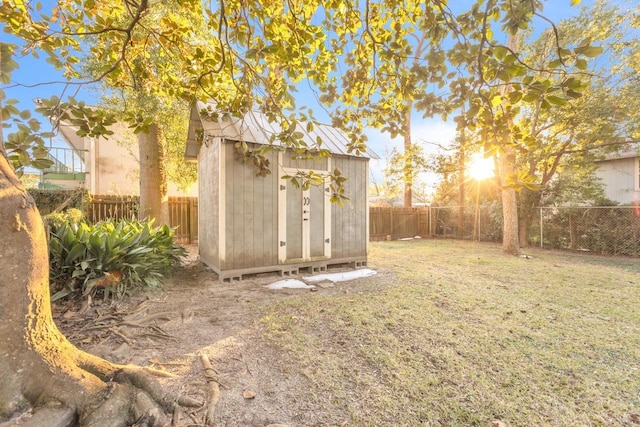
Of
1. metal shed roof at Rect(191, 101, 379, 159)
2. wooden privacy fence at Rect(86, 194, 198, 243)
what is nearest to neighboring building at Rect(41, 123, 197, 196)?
wooden privacy fence at Rect(86, 194, 198, 243)

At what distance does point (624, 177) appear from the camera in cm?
1212

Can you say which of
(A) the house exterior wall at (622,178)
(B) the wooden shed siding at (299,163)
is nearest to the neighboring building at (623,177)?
(A) the house exterior wall at (622,178)

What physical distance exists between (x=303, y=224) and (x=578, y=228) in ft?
27.6

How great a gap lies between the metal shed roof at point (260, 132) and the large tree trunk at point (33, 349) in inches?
99.2

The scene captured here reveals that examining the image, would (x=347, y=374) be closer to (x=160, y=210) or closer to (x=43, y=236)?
(x=43, y=236)

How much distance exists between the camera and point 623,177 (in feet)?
39.9

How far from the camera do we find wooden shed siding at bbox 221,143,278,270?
4445 millimetres

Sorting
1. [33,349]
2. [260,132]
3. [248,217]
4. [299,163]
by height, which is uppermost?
[260,132]

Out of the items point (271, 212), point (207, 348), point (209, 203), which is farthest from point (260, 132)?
point (207, 348)

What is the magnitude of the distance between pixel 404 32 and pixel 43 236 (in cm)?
310

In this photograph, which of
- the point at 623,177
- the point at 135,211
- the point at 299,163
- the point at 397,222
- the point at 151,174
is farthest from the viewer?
the point at 397,222

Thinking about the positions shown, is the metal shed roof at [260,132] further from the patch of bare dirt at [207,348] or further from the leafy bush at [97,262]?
the patch of bare dirt at [207,348]

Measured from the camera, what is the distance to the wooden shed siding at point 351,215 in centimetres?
541

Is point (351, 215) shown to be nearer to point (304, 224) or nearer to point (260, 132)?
point (304, 224)
